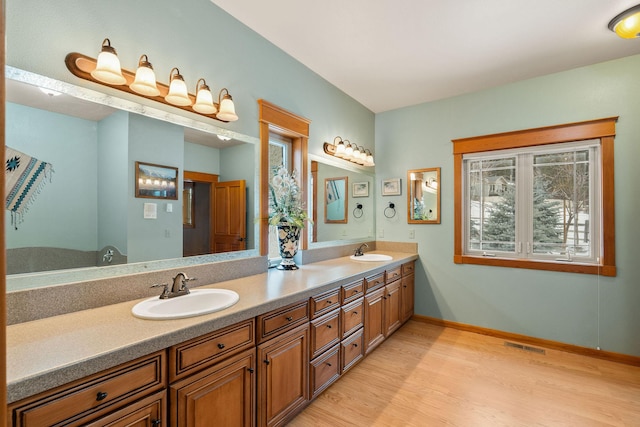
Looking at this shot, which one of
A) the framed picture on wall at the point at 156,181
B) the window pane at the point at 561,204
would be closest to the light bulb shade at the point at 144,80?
the framed picture on wall at the point at 156,181

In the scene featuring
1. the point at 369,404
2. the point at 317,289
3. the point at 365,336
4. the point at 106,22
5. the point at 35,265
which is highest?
the point at 106,22

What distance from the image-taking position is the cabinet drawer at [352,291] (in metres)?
2.23

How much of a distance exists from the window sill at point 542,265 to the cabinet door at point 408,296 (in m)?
0.56

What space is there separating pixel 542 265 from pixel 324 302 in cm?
236

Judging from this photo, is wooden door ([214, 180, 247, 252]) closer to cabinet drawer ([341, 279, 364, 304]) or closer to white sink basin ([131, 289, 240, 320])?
white sink basin ([131, 289, 240, 320])

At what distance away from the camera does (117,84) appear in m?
1.41

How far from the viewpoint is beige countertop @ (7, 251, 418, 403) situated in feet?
2.72

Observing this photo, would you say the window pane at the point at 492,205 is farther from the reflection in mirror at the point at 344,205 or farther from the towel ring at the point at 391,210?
the reflection in mirror at the point at 344,205

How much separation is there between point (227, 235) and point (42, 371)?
129 centimetres

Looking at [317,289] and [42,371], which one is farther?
[317,289]

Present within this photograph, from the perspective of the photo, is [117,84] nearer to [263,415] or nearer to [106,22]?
[106,22]

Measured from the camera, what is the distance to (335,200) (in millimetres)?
3303

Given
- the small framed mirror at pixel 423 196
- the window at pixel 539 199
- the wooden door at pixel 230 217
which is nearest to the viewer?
the wooden door at pixel 230 217

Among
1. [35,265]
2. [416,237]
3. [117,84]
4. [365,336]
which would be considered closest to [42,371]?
[35,265]
